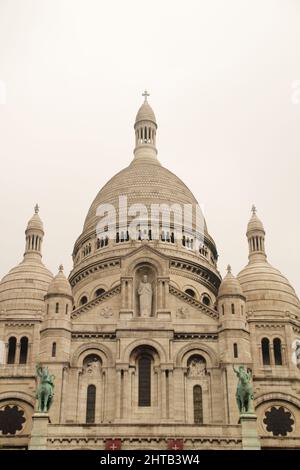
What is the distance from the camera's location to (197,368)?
49.9 meters

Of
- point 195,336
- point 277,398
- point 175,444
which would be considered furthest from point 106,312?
point 277,398

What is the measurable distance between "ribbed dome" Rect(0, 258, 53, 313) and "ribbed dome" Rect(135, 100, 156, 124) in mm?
22257

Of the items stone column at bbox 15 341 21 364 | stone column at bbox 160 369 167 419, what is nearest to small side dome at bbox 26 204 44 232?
stone column at bbox 15 341 21 364

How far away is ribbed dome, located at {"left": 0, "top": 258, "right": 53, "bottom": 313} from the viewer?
60.3m

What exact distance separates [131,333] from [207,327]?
15.5 ft

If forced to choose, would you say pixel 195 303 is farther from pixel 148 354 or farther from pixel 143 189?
pixel 143 189

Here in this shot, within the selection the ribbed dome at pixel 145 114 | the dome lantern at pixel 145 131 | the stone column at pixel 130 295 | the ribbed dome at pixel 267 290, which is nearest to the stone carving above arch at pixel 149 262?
the stone column at pixel 130 295

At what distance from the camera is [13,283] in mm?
61969

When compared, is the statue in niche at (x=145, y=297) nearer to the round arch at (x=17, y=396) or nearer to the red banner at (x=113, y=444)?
the round arch at (x=17, y=396)

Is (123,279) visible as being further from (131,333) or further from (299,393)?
(299,393)

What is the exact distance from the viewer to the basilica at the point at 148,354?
1740 inches

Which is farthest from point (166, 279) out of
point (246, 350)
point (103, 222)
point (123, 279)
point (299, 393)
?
point (103, 222)

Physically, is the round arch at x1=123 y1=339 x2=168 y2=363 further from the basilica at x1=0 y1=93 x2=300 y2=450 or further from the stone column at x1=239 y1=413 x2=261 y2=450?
the stone column at x1=239 y1=413 x2=261 y2=450

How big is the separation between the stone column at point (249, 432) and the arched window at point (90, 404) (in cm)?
922
